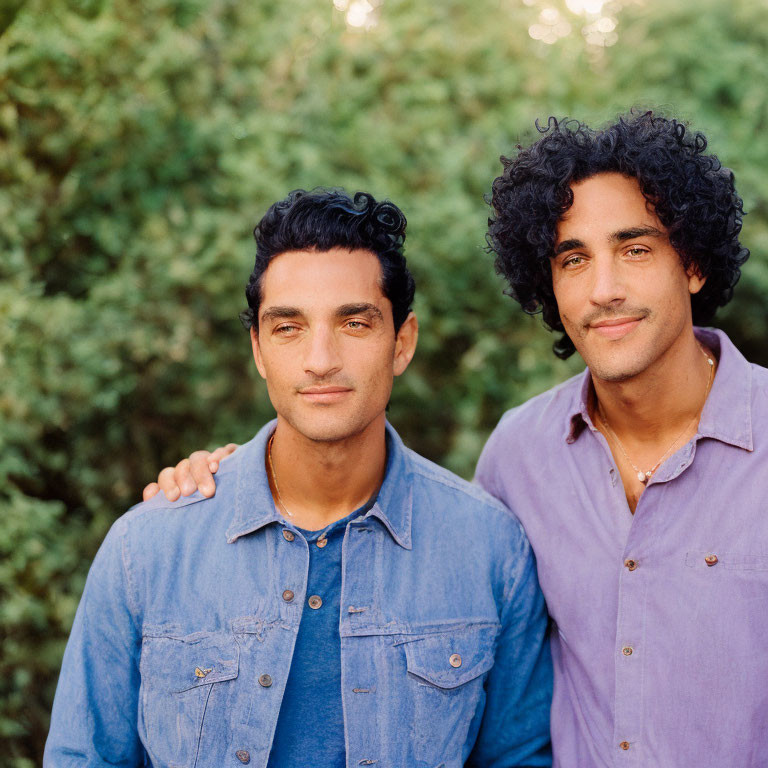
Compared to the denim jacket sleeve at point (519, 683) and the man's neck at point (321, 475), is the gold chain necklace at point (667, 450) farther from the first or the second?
the man's neck at point (321, 475)

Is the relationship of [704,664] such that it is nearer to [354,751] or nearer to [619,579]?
[619,579]

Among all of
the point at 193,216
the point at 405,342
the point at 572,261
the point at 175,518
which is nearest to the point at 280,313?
the point at 405,342

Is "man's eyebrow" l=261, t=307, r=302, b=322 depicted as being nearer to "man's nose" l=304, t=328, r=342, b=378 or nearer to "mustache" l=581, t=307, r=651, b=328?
"man's nose" l=304, t=328, r=342, b=378

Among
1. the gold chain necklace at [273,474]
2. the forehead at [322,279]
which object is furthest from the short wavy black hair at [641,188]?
the gold chain necklace at [273,474]

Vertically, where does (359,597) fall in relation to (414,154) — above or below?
below

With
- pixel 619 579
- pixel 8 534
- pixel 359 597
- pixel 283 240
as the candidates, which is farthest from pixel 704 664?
pixel 8 534

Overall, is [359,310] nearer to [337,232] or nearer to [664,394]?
[337,232]

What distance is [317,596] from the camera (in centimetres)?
242

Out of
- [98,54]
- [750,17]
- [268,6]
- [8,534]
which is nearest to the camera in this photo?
[8,534]

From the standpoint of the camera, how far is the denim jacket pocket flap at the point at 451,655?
2449 millimetres

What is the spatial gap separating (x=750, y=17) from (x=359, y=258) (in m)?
4.50

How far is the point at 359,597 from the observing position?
2424mm

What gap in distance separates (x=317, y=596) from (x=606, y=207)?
1.40 m

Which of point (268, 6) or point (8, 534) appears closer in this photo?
point (8, 534)
